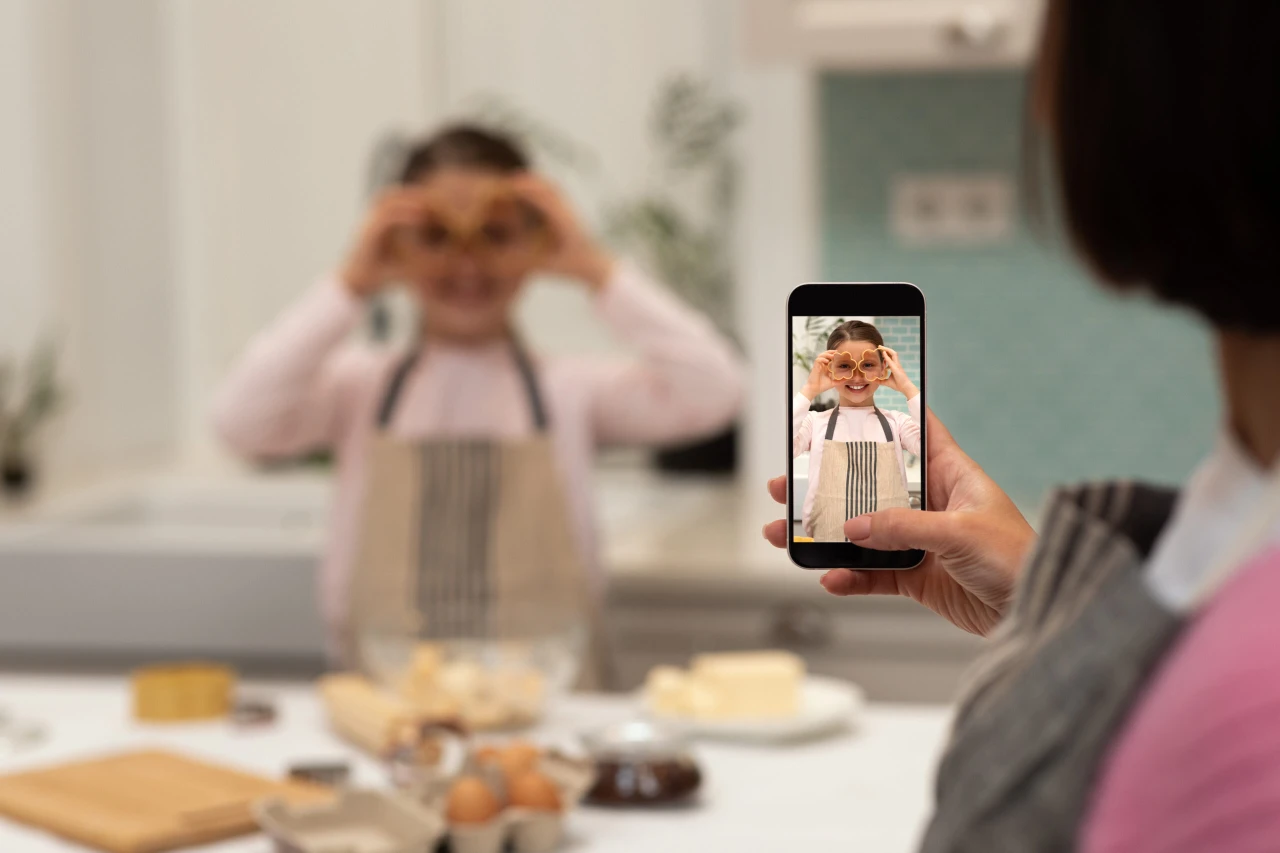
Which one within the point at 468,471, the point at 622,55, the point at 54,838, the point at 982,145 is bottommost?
the point at 54,838

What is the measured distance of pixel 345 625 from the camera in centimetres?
213

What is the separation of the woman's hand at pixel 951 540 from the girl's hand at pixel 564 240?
1.47 meters

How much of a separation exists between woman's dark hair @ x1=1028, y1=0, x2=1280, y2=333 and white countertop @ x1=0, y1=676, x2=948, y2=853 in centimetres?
85

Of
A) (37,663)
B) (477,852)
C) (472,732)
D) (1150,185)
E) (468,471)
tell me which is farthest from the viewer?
(37,663)

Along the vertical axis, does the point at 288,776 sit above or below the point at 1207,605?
below

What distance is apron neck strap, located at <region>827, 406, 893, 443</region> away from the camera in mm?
630

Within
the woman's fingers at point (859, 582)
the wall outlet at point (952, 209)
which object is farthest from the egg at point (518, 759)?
the wall outlet at point (952, 209)

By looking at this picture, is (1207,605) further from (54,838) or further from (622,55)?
(622,55)

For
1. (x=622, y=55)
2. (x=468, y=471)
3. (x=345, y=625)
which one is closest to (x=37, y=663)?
(x=345, y=625)

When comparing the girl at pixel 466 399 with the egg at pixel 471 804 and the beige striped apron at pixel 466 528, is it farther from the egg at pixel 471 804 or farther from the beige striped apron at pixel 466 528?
the egg at pixel 471 804

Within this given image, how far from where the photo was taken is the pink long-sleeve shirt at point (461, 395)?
2.17m

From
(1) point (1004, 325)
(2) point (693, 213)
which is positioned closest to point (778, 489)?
(1) point (1004, 325)

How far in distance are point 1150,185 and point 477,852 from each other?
34.2 inches

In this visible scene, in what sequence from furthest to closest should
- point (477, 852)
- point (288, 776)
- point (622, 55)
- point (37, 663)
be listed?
1. point (622, 55)
2. point (37, 663)
3. point (288, 776)
4. point (477, 852)
